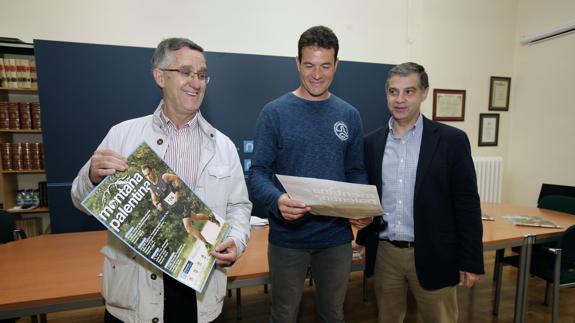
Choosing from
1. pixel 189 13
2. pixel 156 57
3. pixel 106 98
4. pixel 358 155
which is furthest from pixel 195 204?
pixel 189 13

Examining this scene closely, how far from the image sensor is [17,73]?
3070 millimetres

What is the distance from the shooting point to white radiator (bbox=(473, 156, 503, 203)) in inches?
177

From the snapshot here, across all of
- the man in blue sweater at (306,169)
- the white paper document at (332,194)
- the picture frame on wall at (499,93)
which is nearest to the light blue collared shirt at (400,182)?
the man in blue sweater at (306,169)

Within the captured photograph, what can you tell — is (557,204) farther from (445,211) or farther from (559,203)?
(445,211)

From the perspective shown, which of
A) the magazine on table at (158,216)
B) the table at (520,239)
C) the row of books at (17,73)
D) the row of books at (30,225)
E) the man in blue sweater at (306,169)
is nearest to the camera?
the magazine on table at (158,216)

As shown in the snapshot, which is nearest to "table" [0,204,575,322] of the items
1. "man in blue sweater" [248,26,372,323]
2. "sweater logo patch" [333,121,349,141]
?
"man in blue sweater" [248,26,372,323]

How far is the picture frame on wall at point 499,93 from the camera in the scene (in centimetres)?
458

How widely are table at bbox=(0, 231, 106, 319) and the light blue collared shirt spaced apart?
1420 millimetres

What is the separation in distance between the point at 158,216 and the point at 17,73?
10.6ft

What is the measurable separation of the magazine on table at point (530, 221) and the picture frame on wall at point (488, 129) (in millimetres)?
2259

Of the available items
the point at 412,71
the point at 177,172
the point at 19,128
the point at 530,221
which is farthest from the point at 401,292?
the point at 19,128

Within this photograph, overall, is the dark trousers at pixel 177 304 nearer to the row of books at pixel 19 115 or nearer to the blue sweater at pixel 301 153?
the blue sweater at pixel 301 153

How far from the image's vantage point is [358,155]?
58.9 inches

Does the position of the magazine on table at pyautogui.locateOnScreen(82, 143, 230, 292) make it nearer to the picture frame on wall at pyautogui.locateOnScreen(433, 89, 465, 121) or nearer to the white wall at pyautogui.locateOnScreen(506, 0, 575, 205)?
the picture frame on wall at pyautogui.locateOnScreen(433, 89, 465, 121)
